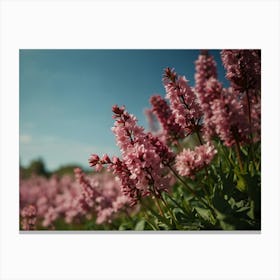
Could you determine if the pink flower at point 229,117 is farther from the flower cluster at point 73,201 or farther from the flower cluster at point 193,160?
the flower cluster at point 73,201

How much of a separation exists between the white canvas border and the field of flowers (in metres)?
0.14

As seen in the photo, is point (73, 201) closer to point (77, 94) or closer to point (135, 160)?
point (77, 94)

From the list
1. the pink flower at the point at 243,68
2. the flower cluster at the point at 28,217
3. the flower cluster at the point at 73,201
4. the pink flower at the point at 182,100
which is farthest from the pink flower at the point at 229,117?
the flower cluster at the point at 28,217

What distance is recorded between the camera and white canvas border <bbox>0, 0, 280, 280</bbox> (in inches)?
139

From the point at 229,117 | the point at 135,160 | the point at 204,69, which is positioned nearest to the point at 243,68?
the point at 204,69

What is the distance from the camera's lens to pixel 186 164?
2.95m

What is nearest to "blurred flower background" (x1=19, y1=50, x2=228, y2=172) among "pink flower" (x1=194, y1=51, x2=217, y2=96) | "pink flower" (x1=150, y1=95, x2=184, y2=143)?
"pink flower" (x1=194, y1=51, x2=217, y2=96)

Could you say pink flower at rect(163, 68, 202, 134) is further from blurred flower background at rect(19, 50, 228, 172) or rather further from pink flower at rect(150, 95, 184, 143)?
blurred flower background at rect(19, 50, 228, 172)
